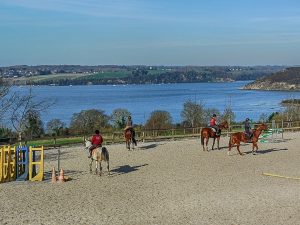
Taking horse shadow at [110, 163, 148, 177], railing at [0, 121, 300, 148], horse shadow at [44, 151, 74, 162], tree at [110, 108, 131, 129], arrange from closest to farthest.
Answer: horse shadow at [110, 163, 148, 177]
horse shadow at [44, 151, 74, 162]
railing at [0, 121, 300, 148]
tree at [110, 108, 131, 129]

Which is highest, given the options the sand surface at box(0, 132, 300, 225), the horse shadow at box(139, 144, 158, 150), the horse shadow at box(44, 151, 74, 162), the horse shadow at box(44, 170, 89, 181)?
the sand surface at box(0, 132, 300, 225)

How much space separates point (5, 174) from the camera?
64.7ft

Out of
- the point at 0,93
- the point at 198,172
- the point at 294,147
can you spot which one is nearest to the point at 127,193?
the point at 198,172

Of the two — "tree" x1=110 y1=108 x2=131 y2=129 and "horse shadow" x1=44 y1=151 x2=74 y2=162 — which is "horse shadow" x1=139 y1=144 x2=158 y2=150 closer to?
"horse shadow" x1=44 y1=151 x2=74 y2=162

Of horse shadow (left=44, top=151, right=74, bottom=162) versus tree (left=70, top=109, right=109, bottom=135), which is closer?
horse shadow (left=44, top=151, right=74, bottom=162)

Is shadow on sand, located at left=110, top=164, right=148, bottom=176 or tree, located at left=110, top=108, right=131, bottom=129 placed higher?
shadow on sand, located at left=110, top=164, right=148, bottom=176

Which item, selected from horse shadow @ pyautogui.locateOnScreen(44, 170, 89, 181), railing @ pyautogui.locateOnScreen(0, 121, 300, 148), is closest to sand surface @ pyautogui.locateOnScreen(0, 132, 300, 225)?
horse shadow @ pyautogui.locateOnScreen(44, 170, 89, 181)

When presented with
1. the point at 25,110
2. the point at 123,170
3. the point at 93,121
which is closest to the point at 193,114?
the point at 93,121

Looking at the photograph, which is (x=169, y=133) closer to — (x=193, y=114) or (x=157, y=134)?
(x=157, y=134)

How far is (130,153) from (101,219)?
1429 centimetres

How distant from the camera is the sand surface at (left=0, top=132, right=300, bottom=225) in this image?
1381 cm

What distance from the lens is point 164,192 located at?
1733 cm

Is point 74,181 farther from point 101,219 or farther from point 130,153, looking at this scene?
point 130,153

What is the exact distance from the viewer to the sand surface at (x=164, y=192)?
13812mm
